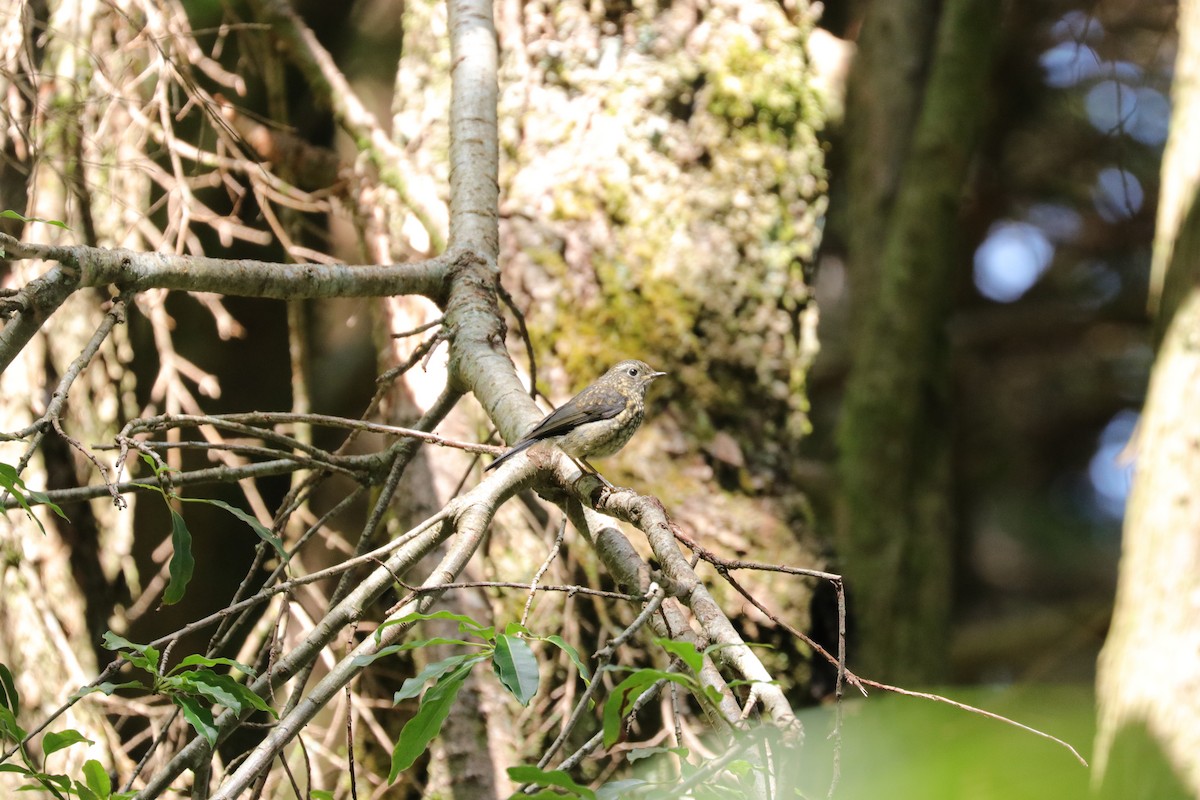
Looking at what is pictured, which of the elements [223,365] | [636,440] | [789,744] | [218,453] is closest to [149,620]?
[218,453]

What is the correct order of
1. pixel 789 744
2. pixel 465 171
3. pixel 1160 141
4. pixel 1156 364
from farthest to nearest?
pixel 1160 141 → pixel 1156 364 → pixel 465 171 → pixel 789 744

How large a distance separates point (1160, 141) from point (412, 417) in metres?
6.15

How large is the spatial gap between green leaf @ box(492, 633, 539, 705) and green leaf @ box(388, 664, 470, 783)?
49mm

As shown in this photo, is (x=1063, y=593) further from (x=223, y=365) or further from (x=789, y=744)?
(x=789, y=744)

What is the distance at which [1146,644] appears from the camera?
12.6 feet

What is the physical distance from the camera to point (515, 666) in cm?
133

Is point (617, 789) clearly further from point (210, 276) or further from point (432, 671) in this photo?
point (210, 276)

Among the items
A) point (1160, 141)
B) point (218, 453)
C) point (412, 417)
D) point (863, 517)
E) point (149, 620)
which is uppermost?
point (1160, 141)

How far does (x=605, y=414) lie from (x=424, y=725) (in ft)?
5.66

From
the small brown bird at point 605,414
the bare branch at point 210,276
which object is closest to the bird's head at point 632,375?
the small brown bird at point 605,414

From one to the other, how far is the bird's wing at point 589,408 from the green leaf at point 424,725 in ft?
4.05

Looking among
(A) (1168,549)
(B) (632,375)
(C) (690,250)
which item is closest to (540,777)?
(B) (632,375)

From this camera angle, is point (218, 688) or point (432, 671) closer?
point (432, 671)

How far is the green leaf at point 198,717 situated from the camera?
1.52 m
